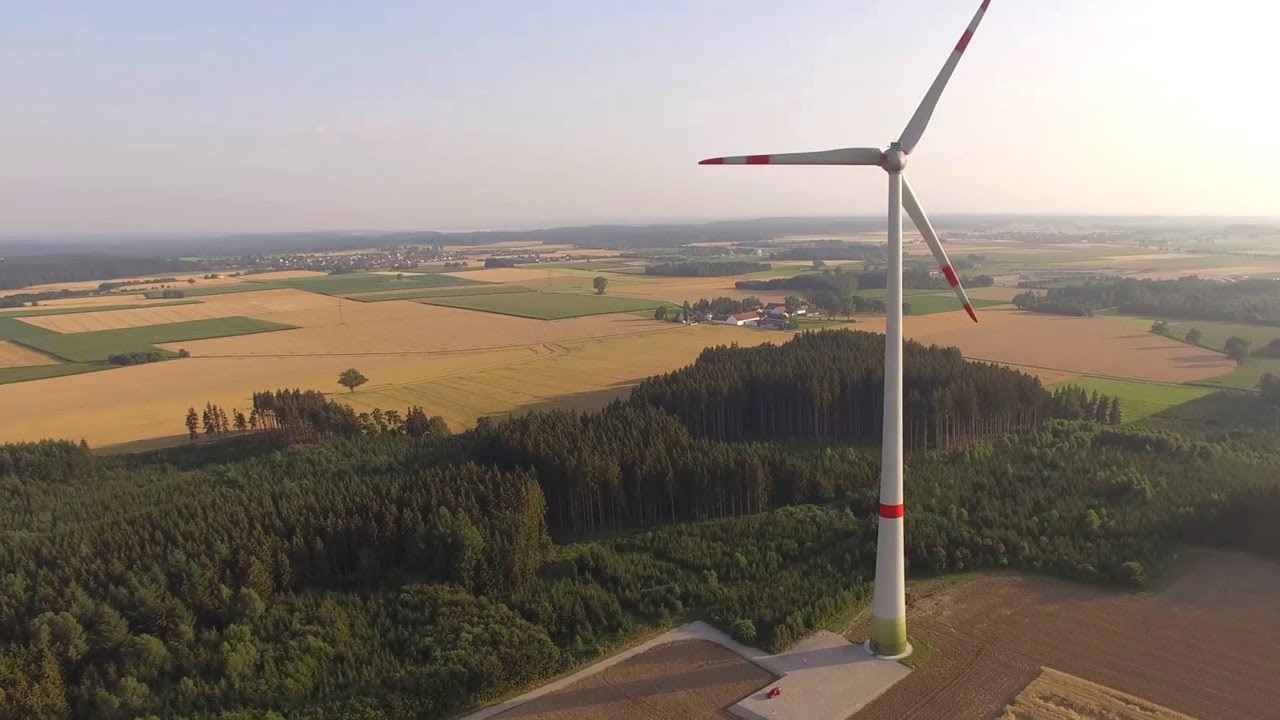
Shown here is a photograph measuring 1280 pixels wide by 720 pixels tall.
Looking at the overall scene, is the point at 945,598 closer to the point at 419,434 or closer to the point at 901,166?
the point at 901,166

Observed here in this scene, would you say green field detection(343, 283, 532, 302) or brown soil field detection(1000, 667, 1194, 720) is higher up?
green field detection(343, 283, 532, 302)

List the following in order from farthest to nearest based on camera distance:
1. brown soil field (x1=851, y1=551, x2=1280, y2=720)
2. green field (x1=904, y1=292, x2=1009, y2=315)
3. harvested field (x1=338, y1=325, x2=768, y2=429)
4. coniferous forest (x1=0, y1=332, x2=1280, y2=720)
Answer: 1. green field (x1=904, y1=292, x2=1009, y2=315)
2. harvested field (x1=338, y1=325, x2=768, y2=429)
3. coniferous forest (x1=0, y1=332, x2=1280, y2=720)
4. brown soil field (x1=851, y1=551, x2=1280, y2=720)

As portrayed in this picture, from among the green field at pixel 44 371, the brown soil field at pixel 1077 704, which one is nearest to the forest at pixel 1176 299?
the brown soil field at pixel 1077 704

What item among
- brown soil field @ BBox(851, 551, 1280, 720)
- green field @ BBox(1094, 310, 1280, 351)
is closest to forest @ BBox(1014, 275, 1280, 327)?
green field @ BBox(1094, 310, 1280, 351)

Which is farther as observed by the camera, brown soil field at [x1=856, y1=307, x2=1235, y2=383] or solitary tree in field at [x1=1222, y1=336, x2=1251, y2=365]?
solitary tree in field at [x1=1222, y1=336, x2=1251, y2=365]

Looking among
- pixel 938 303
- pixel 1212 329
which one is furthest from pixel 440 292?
pixel 1212 329

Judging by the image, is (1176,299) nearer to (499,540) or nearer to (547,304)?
(547,304)

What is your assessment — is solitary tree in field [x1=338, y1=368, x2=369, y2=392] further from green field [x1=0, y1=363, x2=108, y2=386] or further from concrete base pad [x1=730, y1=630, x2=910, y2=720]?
concrete base pad [x1=730, y1=630, x2=910, y2=720]
